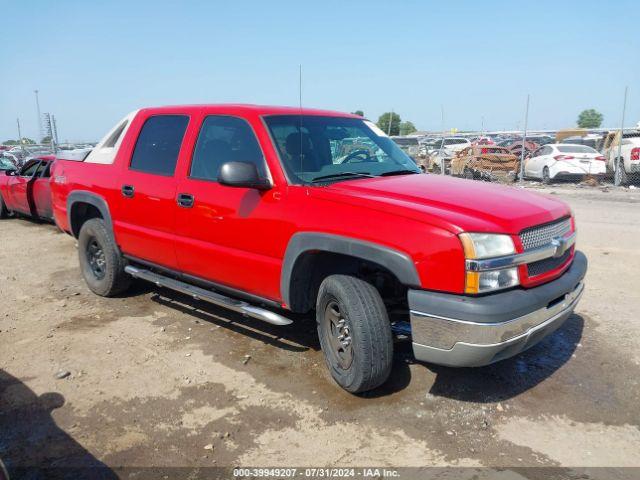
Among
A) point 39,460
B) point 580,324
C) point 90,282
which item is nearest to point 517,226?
point 580,324

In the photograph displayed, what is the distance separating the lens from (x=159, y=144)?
4637 mm

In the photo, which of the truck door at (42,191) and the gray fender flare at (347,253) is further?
the truck door at (42,191)

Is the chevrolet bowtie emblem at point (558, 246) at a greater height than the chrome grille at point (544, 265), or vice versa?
the chevrolet bowtie emblem at point (558, 246)

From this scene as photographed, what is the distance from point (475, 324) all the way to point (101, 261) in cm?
414

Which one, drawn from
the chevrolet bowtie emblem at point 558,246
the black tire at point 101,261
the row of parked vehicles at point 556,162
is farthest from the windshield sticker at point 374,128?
the row of parked vehicles at point 556,162

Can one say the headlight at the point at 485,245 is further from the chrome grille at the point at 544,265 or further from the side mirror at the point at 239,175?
the side mirror at the point at 239,175

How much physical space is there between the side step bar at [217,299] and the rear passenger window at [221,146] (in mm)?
933

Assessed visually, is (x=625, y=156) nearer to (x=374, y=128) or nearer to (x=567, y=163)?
(x=567, y=163)

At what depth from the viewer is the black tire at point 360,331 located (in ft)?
10.4

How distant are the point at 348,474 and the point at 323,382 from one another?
102 centimetres

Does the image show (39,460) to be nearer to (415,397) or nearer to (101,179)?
(415,397)

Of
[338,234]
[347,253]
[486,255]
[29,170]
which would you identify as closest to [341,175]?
[338,234]

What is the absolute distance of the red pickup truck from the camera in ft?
9.48

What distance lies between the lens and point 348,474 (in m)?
2.71
